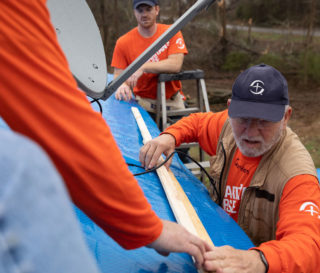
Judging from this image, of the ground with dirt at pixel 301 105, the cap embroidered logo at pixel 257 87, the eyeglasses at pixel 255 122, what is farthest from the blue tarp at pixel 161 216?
the ground with dirt at pixel 301 105

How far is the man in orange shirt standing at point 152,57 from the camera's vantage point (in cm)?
350

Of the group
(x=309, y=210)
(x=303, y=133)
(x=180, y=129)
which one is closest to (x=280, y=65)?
(x=303, y=133)

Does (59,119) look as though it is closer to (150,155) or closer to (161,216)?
(161,216)

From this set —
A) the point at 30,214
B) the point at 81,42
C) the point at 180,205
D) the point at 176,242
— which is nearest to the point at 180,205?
the point at 180,205

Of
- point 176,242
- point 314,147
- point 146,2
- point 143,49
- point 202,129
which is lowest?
point 314,147

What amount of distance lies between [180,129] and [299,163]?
80cm

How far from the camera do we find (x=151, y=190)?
147 cm

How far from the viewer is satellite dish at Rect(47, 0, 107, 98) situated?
53.2 inches

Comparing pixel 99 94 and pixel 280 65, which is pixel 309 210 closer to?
pixel 99 94

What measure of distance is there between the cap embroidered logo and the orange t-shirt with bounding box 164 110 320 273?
32cm

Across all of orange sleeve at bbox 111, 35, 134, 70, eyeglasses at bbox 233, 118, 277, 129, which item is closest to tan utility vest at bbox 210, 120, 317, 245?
eyeglasses at bbox 233, 118, 277, 129

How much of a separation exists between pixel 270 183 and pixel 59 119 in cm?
124

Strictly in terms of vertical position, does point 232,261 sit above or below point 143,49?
below

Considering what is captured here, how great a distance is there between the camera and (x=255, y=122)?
1624 millimetres
